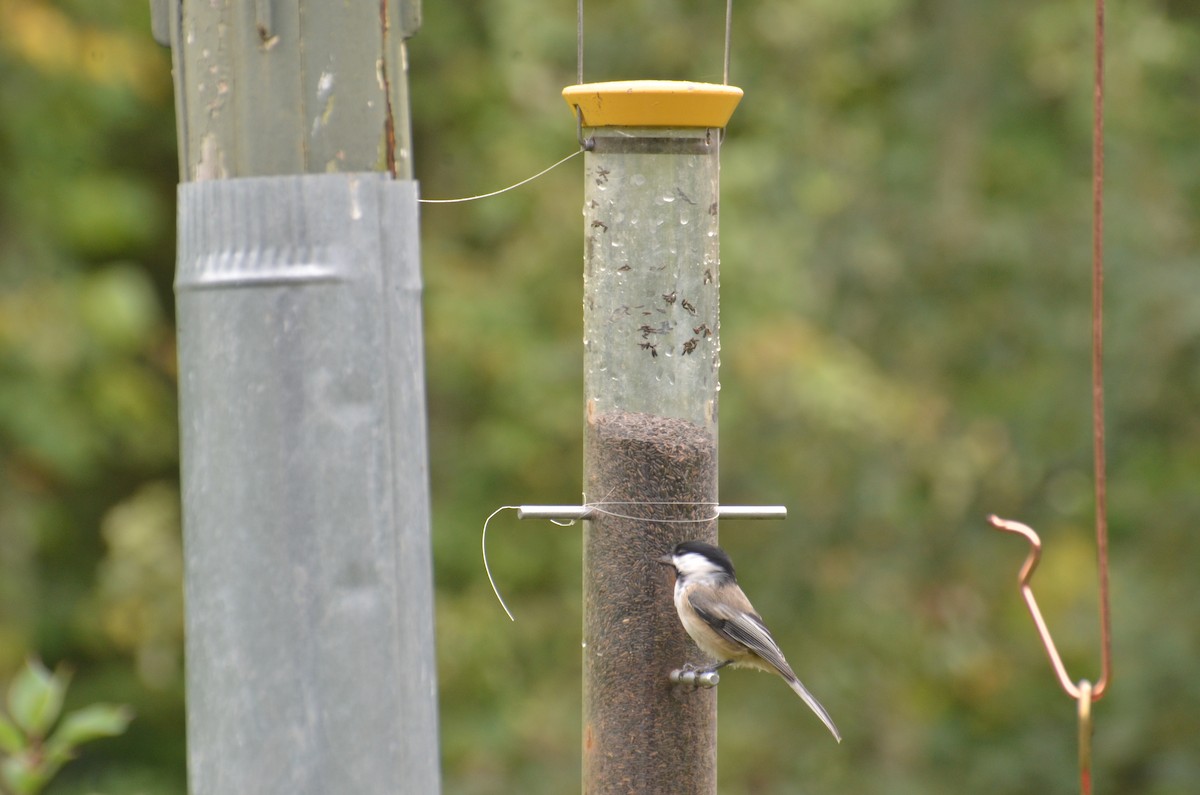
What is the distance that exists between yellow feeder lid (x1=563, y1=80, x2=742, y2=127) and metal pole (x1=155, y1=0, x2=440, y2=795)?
1.90 m

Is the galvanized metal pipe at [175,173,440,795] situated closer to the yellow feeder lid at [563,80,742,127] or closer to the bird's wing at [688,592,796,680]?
the yellow feeder lid at [563,80,742,127]

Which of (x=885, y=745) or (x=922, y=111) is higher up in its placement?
(x=922, y=111)

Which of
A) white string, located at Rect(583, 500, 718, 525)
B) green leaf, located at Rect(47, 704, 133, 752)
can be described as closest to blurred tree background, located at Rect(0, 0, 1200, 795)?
white string, located at Rect(583, 500, 718, 525)

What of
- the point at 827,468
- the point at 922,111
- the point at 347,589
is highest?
the point at 922,111

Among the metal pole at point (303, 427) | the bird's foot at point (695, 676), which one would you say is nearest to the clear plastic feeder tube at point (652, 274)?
the bird's foot at point (695, 676)

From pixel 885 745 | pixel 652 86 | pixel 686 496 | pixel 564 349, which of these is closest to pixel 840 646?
pixel 885 745

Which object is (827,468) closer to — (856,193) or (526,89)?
(856,193)

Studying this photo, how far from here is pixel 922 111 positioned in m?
9.75

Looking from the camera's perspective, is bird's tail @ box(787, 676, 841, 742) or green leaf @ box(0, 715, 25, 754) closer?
green leaf @ box(0, 715, 25, 754)

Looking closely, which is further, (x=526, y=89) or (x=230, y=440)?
(x=526, y=89)

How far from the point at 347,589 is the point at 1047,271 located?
8.58 metres

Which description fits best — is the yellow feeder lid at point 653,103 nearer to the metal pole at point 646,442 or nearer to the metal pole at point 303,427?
A: the metal pole at point 646,442

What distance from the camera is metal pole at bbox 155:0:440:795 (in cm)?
184

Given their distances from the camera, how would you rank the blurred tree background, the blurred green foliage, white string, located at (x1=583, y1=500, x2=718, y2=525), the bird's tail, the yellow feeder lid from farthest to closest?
the blurred tree background < white string, located at (x1=583, y1=500, x2=718, y2=525) < the bird's tail < the yellow feeder lid < the blurred green foliage
